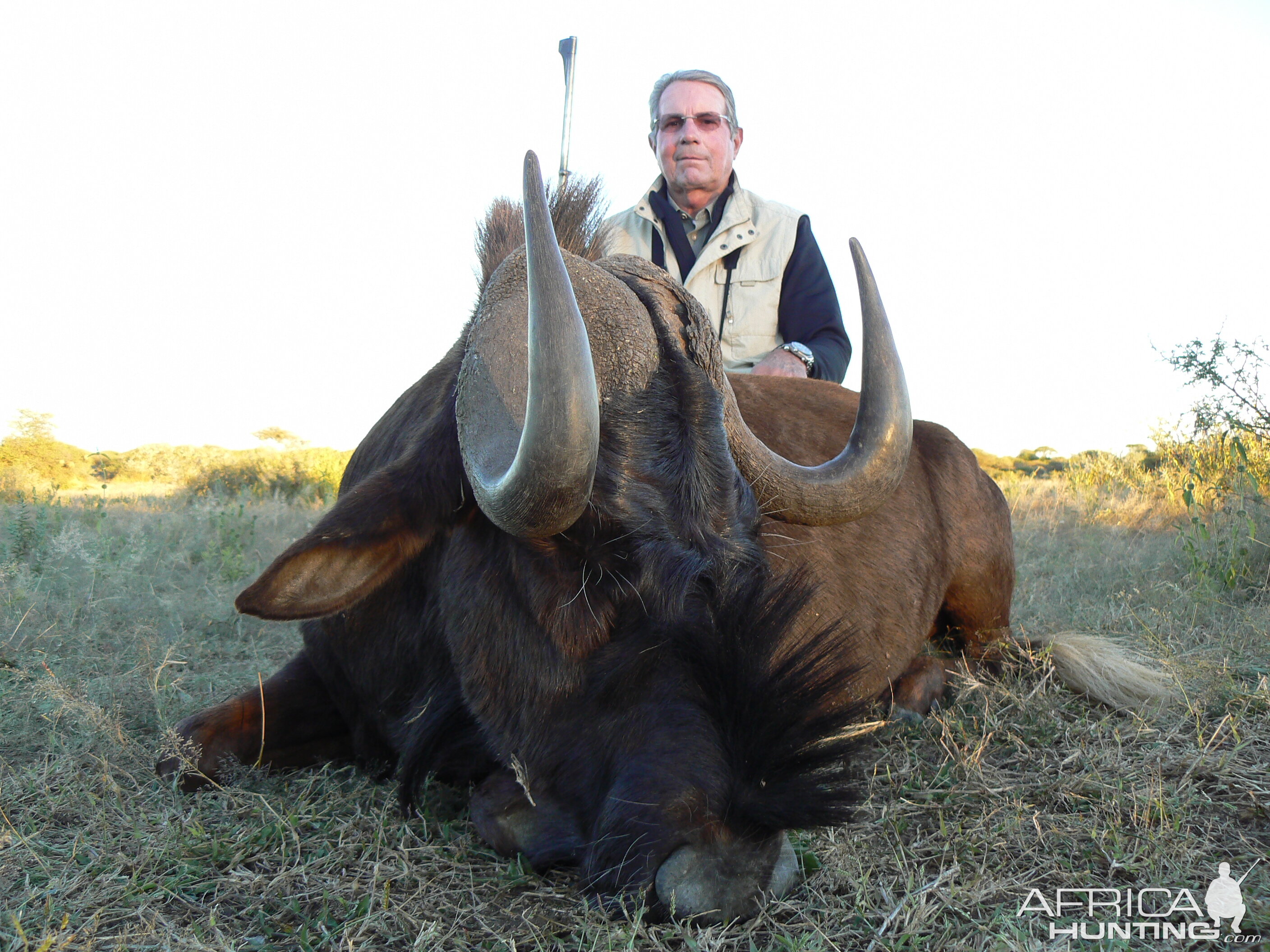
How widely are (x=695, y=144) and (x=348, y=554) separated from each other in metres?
4.46

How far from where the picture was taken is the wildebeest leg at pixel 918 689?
3.54 m

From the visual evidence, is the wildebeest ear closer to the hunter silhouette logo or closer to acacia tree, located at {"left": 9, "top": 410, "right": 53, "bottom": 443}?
the hunter silhouette logo

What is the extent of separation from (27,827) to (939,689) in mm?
3430

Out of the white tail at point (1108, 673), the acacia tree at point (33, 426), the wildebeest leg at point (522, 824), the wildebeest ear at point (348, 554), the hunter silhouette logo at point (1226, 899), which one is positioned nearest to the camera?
the hunter silhouette logo at point (1226, 899)

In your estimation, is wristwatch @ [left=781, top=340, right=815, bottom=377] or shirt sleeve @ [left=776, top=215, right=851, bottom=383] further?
shirt sleeve @ [left=776, top=215, right=851, bottom=383]

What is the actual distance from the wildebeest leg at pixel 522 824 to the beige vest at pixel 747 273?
3.98m

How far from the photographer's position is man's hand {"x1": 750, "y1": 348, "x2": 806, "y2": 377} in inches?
207

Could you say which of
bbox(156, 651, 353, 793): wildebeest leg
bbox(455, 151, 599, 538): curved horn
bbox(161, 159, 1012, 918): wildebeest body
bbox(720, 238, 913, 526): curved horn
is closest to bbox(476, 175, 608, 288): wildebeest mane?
bbox(161, 159, 1012, 918): wildebeest body

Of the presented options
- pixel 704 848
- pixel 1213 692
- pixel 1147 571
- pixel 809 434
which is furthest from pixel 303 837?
pixel 1147 571

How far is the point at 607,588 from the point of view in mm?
2197

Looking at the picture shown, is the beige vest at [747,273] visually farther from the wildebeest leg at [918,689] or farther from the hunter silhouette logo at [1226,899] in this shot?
the hunter silhouette logo at [1226,899]

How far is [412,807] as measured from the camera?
→ 8.66ft

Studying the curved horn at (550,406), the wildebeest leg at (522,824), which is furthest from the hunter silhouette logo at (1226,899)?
the curved horn at (550,406)

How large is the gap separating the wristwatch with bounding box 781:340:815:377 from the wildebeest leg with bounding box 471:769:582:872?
353 centimetres
